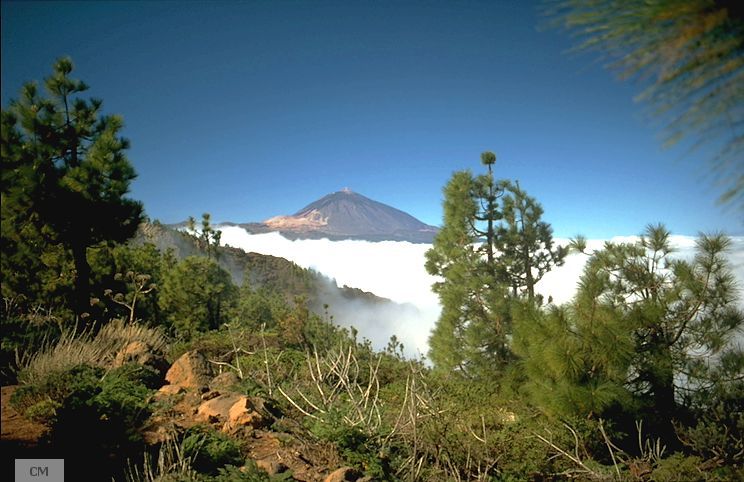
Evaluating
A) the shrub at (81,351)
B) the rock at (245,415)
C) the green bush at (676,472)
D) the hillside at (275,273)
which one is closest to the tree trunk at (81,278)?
the shrub at (81,351)

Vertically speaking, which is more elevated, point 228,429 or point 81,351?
point 81,351

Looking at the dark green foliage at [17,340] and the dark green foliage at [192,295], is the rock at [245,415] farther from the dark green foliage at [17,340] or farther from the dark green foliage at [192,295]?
the dark green foliage at [192,295]

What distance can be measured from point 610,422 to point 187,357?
21.6 feet

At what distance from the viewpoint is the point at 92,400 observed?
11.2 ft

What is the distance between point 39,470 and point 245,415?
5.79 ft

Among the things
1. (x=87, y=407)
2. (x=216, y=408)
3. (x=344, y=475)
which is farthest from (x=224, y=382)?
(x=344, y=475)

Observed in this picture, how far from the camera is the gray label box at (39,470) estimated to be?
253 centimetres

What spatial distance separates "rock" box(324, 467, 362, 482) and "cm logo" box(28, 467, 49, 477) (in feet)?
6.83

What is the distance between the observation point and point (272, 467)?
10.4 feet

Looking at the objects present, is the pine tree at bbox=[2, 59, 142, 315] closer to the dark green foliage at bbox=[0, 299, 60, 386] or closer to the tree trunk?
the tree trunk

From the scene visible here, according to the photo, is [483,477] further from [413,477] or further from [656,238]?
[656,238]

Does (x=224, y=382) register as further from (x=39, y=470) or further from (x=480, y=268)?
(x=480, y=268)

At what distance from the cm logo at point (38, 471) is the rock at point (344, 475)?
81.9 inches

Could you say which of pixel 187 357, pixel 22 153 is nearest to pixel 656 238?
pixel 187 357
